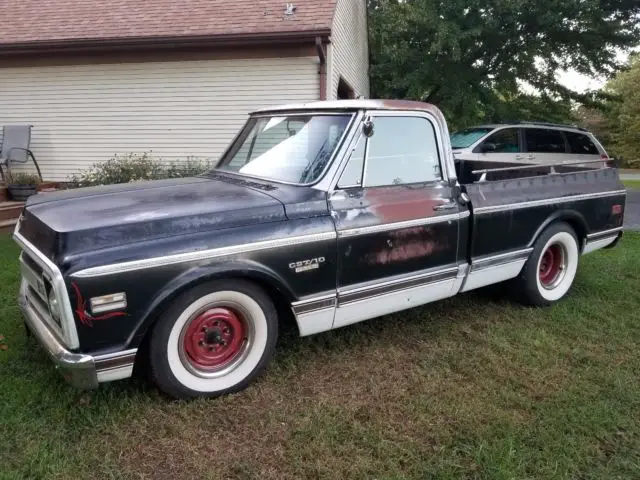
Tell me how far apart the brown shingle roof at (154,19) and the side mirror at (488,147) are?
3725 millimetres

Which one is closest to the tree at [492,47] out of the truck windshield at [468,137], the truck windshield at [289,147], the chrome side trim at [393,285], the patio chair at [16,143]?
the truck windshield at [468,137]

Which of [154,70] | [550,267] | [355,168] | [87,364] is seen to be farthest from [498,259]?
[154,70]

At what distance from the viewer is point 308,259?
3.23m

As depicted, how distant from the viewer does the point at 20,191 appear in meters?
8.93

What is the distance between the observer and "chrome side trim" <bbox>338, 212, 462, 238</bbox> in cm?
339

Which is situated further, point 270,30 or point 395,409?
point 270,30

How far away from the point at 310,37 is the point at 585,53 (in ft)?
31.4

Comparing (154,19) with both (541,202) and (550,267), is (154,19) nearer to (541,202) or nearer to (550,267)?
(541,202)

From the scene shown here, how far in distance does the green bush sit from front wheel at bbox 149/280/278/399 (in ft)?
22.0

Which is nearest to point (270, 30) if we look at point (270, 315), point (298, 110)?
point (298, 110)

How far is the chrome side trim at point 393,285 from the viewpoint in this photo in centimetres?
345

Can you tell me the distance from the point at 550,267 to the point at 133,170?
7.60 meters

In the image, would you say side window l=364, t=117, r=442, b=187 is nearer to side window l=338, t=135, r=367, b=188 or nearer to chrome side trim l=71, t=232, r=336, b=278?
side window l=338, t=135, r=367, b=188

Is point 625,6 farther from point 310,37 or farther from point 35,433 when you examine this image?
point 35,433
